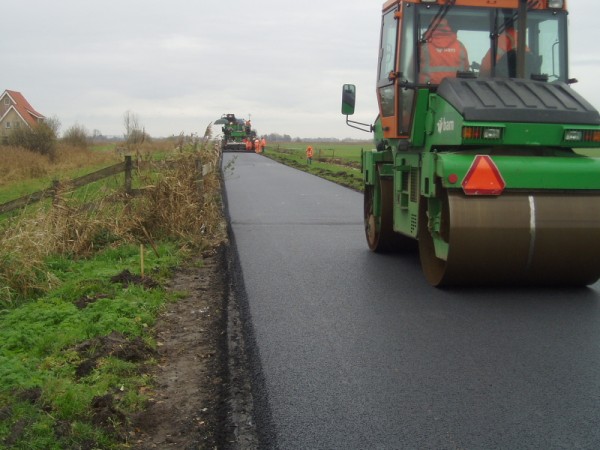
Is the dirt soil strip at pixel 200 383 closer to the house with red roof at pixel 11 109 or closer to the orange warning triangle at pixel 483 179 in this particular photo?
the orange warning triangle at pixel 483 179

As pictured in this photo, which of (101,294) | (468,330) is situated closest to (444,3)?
(468,330)

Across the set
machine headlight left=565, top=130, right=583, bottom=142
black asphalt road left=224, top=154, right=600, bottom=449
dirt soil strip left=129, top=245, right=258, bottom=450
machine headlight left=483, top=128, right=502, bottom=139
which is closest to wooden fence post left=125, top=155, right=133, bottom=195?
black asphalt road left=224, top=154, right=600, bottom=449

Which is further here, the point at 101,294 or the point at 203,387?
the point at 101,294

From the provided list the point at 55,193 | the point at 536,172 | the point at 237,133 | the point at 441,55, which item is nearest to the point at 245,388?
the point at 536,172

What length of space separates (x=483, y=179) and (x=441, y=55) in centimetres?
209

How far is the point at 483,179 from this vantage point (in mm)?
6711

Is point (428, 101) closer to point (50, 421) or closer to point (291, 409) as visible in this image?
point (291, 409)

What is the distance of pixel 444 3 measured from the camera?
8.23 meters

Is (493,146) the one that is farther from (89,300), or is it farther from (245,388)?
(89,300)

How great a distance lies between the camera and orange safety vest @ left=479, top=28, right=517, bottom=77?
8133 mm

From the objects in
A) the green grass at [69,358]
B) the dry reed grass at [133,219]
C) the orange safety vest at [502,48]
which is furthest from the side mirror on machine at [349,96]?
the green grass at [69,358]

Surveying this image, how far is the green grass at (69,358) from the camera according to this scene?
13.0ft

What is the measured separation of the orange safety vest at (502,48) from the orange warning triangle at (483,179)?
70.8 inches

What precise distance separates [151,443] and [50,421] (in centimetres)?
61
